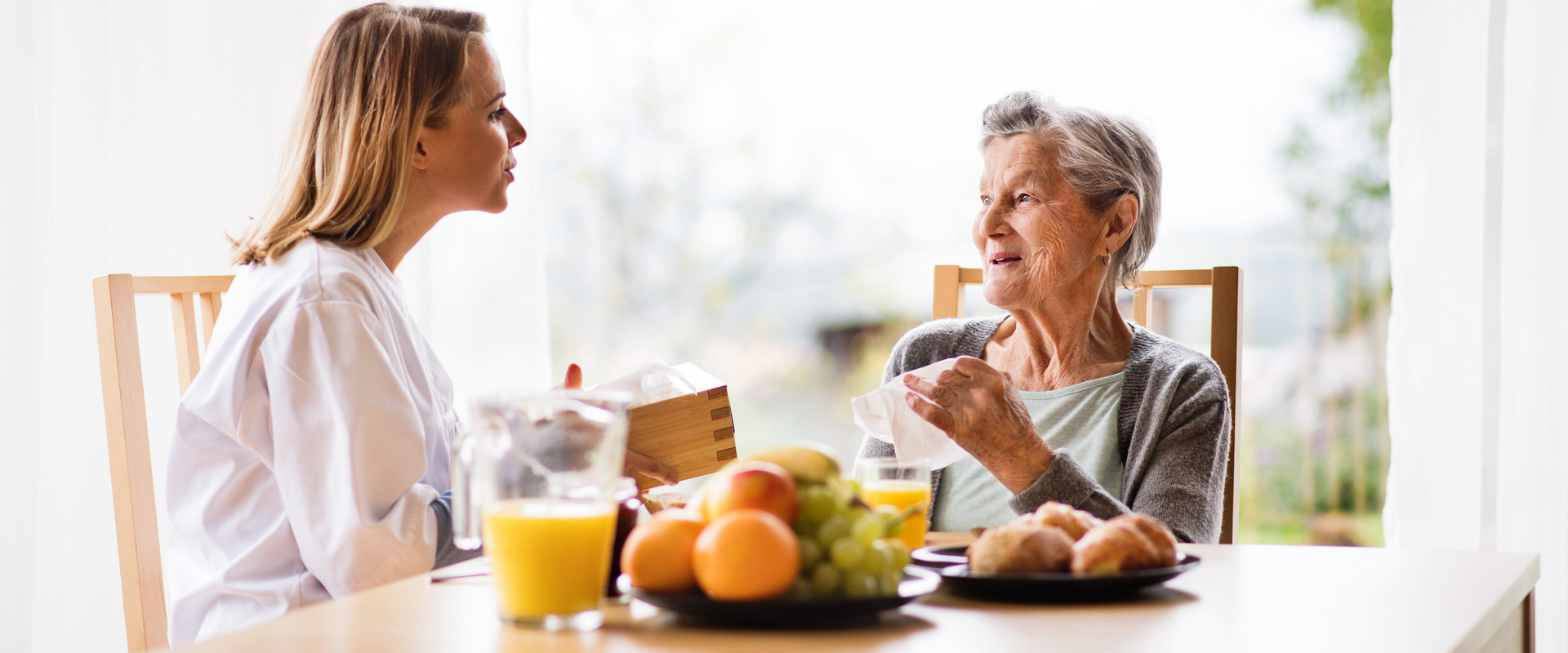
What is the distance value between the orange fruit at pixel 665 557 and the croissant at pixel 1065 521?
29cm

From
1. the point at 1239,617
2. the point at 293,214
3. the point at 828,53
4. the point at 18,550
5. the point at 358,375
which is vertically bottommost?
the point at 18,550

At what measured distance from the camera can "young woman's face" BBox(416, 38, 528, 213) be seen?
155cm

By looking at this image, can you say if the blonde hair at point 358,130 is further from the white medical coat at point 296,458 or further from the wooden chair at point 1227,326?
the wooden chair at point 1227,326

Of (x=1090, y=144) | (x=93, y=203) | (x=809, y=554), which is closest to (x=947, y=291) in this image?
(x=1090, y=144)

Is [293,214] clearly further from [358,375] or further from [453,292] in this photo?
[453,292]

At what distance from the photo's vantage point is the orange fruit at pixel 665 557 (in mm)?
793

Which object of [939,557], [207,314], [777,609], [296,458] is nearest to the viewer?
[777,609]

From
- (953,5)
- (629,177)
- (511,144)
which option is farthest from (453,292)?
(953,5)

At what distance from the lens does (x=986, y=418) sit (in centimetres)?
135

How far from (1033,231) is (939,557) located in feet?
2.90

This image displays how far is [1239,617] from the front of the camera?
82cm

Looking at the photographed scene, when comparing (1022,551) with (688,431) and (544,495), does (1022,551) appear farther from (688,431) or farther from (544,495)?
(688,431)

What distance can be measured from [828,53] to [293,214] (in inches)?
100

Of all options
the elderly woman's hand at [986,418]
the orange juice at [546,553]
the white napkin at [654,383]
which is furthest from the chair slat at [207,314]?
the orange juice at [546,553]
